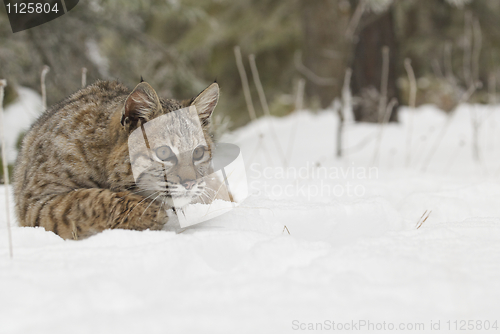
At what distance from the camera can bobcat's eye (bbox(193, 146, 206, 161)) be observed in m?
2.12

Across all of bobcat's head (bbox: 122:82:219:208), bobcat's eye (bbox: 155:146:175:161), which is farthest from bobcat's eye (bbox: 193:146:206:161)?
bobcat's eye (bbox: 155:146:175:161)

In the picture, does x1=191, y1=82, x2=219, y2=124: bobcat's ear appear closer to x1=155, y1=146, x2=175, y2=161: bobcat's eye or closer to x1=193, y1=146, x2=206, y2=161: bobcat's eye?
x1=193, y1=146, x2=206, y2=161: bobcat's eye

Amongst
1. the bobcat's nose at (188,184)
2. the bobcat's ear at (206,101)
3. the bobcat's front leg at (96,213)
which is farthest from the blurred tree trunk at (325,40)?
the bobcat's front leg at (96,213)

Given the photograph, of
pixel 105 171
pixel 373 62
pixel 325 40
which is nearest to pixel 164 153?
pixel 105 171

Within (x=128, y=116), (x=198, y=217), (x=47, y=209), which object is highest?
(x=128, y=116)

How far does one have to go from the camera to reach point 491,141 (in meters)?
5.95

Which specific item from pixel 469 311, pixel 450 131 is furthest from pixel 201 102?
pixel 450 131

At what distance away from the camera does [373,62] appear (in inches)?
244

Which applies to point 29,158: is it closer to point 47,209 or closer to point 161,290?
point 47,209

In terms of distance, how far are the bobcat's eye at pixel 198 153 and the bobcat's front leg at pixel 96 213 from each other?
0.38 metres

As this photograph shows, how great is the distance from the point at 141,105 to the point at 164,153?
26 cm

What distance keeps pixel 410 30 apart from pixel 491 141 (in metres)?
6.51

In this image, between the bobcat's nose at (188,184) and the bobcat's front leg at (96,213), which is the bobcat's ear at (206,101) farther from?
the bobcat's front leg at (96,213)

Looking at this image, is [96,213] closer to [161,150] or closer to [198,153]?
[161,150]
